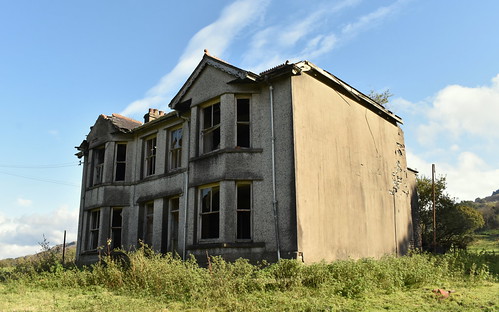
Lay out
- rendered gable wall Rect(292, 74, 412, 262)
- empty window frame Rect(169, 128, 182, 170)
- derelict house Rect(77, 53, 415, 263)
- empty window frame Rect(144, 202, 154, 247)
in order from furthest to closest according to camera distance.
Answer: empty window frame Rect(144, 202, 154, 247), empty window frame Rect(169, 128, 182, 170), rendered gable wall Rect(292, 74, 412, 262), derelict house Rect(77, 53, 415, 263)

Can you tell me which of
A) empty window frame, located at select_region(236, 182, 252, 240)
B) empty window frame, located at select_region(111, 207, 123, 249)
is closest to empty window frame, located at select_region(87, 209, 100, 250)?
empty window frame, located at select_region(111, 207, 123, 249)

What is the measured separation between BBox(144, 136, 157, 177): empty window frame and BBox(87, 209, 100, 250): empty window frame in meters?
3.73

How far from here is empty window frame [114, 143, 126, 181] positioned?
2116cm

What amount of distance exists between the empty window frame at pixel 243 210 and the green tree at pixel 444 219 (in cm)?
1580

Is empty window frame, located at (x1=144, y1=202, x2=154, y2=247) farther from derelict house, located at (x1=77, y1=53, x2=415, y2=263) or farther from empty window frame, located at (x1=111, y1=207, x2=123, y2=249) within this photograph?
empty window frame, located at (x1=111, y1=207, x2=123, y2=249)

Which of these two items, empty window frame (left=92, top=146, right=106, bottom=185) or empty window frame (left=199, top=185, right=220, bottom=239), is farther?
empty window frame (left=92, top=146, right=106, bottom=185)

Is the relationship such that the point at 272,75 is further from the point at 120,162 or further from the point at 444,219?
the point at 444,219

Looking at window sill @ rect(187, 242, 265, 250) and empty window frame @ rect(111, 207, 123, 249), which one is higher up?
empty window frame @ rect(111, 207, 123, 249)

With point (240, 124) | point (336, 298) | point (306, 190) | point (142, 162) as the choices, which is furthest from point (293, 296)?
point (142, 162)

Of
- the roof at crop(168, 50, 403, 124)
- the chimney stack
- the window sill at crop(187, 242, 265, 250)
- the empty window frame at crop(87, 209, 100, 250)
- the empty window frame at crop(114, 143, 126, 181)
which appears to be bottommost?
the window sill at crop(187, 242, 265, 250)

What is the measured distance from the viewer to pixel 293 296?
995 centimetres

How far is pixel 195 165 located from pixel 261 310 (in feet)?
25.6

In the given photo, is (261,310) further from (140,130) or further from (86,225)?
(86,225)

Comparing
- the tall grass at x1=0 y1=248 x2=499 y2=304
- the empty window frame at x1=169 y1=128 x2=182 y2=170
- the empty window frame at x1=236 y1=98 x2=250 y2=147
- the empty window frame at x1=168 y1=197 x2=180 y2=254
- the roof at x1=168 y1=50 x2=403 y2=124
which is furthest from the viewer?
the empty window frame at x1=169 y1=128 x2=182 y2=170
